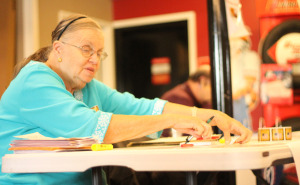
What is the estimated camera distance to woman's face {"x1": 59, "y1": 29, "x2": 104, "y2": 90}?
5.98 feet

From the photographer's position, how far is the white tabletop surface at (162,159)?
1.07 m

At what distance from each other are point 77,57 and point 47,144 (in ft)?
1.78

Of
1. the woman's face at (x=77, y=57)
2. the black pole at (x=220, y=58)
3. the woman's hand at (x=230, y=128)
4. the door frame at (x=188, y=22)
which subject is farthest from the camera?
the door frame at (x=188, y=22)

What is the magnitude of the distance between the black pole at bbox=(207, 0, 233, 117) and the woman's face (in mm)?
793

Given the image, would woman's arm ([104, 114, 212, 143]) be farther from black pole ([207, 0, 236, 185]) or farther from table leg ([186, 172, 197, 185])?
black pole ([207, 0, 236, 185])

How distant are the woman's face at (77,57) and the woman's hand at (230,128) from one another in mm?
566

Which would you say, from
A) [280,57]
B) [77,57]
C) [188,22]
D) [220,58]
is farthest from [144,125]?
→ [188,22]

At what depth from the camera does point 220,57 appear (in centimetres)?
239

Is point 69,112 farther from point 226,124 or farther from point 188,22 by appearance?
point 188,22

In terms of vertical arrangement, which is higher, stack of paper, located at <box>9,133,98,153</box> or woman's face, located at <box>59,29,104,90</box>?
woman's face, located at <box>59,29,104,90</box>

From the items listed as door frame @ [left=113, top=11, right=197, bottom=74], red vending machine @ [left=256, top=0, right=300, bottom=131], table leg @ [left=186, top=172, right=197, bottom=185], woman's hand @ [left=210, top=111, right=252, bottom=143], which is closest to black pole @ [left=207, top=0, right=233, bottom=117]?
red vending machine @ [left=256, top=0, right=300, bottom=131]

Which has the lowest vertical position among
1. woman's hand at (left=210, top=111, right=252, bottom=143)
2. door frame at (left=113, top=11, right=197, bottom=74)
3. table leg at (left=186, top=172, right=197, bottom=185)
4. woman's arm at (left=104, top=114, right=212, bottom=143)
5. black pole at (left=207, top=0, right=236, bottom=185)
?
table leg at (left=186, top=172, right=197, bottom=185)

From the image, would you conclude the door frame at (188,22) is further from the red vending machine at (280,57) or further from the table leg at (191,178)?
the table leg at (191,178)

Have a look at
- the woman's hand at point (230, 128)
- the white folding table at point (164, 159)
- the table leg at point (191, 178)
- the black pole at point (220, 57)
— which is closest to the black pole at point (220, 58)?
the black pole at point (220, 57)
